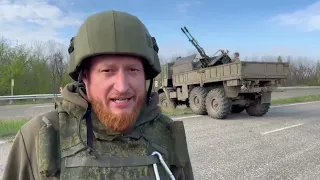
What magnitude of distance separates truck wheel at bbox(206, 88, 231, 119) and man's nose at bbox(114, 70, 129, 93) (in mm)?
8918

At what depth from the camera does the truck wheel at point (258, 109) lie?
1079 centimetres

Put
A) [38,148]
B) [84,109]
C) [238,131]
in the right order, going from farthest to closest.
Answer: [238,131], [84,109], [38,148]

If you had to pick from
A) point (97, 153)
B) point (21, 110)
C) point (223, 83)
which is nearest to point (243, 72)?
point (223, 83)

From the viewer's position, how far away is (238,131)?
8008 mm

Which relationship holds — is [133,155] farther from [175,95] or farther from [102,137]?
[175,95]

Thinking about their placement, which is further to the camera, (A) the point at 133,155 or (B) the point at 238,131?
(B) the point at 238,131

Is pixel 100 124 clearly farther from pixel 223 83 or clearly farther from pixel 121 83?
pixel 223 83

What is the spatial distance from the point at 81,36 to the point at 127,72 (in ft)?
0.87

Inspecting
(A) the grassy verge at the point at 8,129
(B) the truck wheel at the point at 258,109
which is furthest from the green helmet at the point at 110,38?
(B) the truck wheel at the point at 258,109

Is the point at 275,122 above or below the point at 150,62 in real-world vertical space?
below

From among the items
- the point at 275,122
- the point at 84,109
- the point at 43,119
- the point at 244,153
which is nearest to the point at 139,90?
the point at 84,109

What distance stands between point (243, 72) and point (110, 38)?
8.77 metres

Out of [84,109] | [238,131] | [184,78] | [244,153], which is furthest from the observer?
[184,78]

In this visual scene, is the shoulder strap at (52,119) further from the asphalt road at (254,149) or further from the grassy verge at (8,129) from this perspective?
the grassy verge at (8,129)
